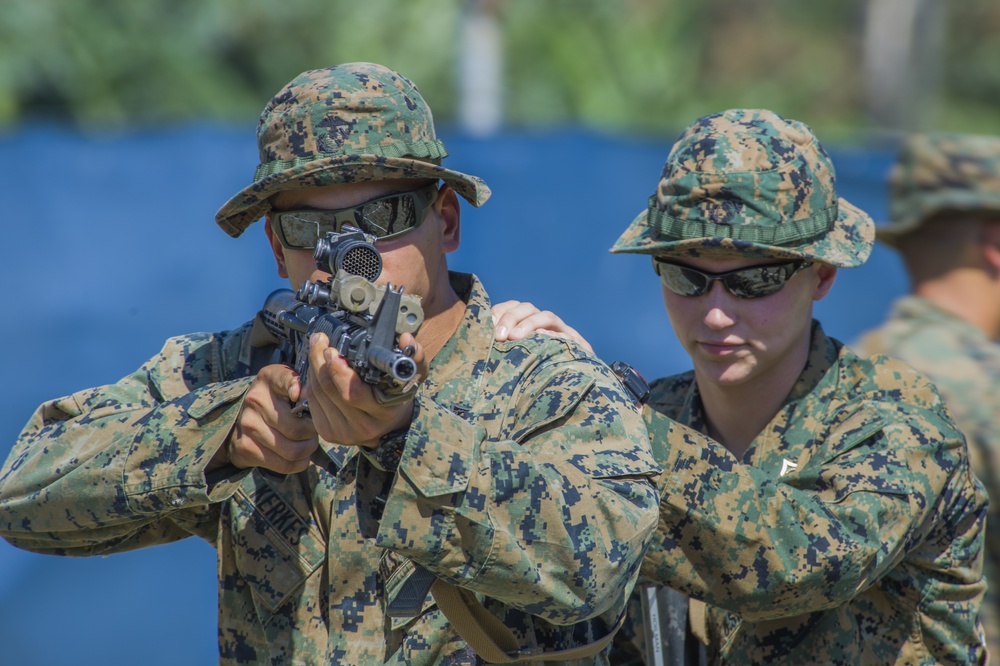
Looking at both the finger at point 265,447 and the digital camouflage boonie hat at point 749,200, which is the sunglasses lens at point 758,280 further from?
the finger at point 265,447

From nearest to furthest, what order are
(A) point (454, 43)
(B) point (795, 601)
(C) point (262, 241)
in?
1. (B) point (795, 601)
2. (C) point (262, 241)
3. (A) point (454, 43)

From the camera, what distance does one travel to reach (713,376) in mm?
3801

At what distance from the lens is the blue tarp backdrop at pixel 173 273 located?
237 inches

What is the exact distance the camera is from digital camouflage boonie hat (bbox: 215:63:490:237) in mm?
3010

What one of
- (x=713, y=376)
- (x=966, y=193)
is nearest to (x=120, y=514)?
(x=713, y=376)

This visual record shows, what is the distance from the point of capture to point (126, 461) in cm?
294

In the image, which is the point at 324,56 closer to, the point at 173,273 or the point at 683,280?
the point at 173,273

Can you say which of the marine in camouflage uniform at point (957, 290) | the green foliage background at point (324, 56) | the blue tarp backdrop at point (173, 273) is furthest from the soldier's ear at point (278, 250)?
the green foliage background at point (324, 56)

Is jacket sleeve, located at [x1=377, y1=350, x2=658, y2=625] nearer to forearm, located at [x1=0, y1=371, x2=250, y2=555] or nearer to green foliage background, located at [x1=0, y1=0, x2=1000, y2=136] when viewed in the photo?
forearm, located at [x1=0, y1=371, x2=250, y2=555]

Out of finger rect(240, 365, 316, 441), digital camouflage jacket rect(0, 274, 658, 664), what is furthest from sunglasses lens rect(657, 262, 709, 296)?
finger rect(240, 365, 316, 441)

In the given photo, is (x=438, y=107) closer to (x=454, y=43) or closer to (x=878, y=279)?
(x=454, y=43)

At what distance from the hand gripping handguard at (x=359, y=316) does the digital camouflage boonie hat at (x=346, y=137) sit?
29 centimetres

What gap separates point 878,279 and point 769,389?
11.9 ft

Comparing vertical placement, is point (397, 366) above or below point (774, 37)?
below
